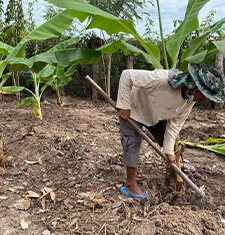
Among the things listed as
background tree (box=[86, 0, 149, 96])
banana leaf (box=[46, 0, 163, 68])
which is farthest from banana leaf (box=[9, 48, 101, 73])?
background tree (box=[86, 0, 149, 96])

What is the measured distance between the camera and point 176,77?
2.18m

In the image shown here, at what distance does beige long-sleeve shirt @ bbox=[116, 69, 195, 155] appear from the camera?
232cm

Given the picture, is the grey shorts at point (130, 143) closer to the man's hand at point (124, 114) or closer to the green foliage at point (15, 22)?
the man's hand at point (124, 114)

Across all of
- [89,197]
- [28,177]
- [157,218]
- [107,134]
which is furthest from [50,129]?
[157,218]

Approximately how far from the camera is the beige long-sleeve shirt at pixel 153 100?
91.4 inches

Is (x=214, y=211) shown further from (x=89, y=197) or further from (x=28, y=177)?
(x=28, y=177)

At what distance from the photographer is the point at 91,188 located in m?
2.88

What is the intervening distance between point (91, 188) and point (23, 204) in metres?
0.77

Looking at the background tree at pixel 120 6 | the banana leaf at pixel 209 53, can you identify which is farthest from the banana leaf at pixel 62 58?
the background tree at pixel 120 6

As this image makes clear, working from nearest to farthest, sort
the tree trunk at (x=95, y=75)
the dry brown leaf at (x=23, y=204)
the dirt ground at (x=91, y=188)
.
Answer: the dirt ground at (x=91, y=188)
the dry brown leaf at (x=23, y=204)
the tree trunk at (x=95, y=75)

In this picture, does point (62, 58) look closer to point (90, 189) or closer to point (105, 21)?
point (105, 21)

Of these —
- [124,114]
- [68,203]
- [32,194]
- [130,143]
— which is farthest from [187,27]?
[32,194]

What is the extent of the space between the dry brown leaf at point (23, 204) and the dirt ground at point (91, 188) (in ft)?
0.03

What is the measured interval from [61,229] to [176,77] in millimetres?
1754
